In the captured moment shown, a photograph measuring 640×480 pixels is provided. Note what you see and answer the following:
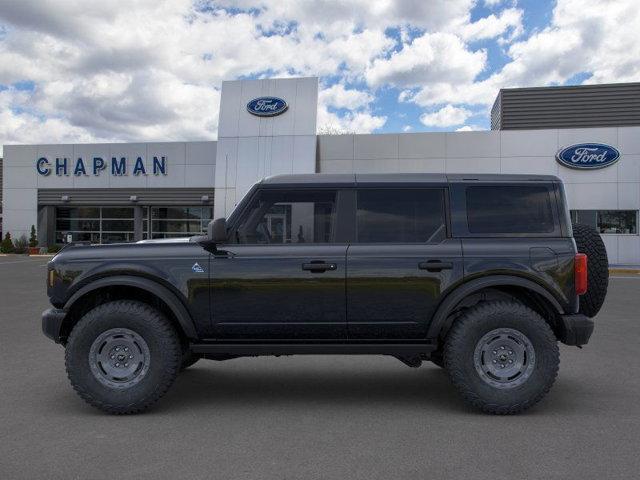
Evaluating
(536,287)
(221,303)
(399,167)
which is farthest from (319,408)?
(399,167)

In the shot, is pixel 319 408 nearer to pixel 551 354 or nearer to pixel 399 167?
pixel 551 354

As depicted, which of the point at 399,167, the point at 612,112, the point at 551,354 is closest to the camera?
the point at 551,354

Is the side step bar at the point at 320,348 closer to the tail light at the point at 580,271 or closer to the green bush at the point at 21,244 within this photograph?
the tail light at the point at 580,271

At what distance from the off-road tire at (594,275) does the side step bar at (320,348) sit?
1.51 metres

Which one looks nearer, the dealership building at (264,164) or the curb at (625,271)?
the curb at (625,271)

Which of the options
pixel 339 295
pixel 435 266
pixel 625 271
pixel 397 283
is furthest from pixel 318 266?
pixel 625 271

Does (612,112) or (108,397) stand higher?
(612,112)

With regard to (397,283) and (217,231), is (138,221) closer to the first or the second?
(217,231)

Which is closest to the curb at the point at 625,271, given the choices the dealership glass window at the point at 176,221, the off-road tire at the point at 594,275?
the off-road tire at the point at 594,275

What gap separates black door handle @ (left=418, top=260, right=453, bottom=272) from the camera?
4.64 m

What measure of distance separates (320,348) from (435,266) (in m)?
1.16

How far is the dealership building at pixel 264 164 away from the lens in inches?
986

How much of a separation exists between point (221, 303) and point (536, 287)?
2.59 meters

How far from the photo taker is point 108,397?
181 inches
